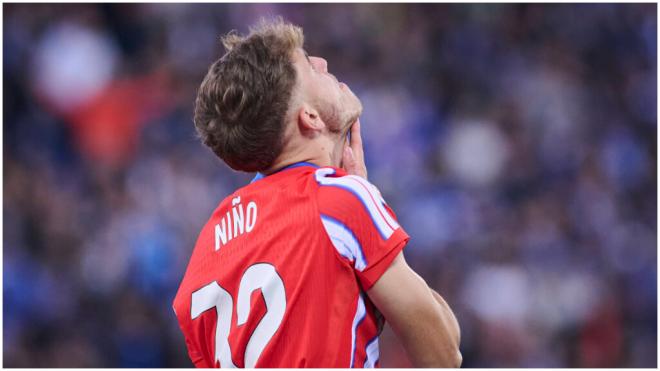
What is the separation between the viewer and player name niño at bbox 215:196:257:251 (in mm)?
2238

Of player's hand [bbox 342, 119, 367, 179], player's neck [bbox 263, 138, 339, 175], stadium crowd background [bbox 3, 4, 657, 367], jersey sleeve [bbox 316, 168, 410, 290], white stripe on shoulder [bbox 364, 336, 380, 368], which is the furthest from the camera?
stadium crowd background [bbox 3, 4, 657, 367]

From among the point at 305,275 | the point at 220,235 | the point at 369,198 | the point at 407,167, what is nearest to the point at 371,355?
the point at 305,275

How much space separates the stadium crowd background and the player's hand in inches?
163

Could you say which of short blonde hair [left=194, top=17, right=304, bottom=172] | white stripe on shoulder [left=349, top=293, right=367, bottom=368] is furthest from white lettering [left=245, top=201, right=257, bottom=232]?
white stripe on shoulder [left=349, top=293, right=367, bottom=368]

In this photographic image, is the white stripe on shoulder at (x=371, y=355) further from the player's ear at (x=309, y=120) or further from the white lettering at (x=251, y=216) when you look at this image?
the player's ear at (x=309, y=120)

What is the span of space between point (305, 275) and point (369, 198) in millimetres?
232

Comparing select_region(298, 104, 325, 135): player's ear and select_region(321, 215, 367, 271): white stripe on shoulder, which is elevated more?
select_region(298, 104, 325, 135): player's ear

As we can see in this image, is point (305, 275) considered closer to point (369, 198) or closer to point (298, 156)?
point (369, 198)

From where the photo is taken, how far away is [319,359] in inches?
81.4

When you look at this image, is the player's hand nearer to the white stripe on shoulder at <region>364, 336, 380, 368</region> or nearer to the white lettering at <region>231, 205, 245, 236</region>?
the white lettering at <region>231, 205, 245, 236</region>

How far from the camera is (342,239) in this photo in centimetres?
206

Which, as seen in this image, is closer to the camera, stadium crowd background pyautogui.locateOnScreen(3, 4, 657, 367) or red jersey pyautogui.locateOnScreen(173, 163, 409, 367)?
red jersey pyautogui.locateOnScreen(173, 163, 409, 367)

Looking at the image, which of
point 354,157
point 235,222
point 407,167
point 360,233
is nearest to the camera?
point 360,233

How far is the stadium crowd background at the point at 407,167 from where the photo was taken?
684 cm
